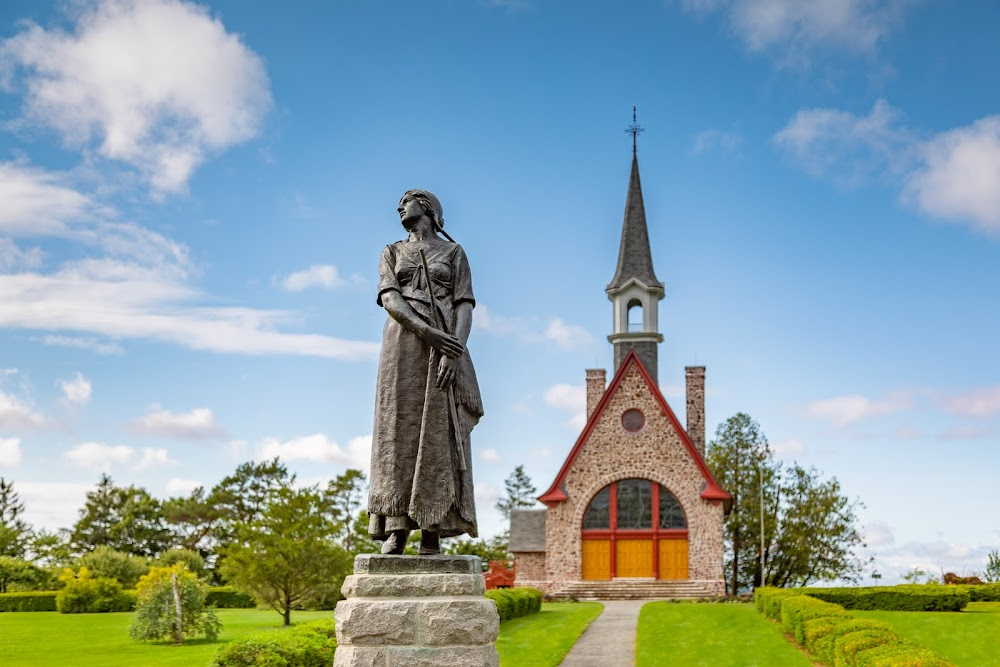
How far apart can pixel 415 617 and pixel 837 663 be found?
958 cm

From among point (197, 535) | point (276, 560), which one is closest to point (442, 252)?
point (276, 560)

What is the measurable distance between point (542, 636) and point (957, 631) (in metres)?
9.65

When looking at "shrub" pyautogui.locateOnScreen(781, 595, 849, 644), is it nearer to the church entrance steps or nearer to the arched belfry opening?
the church entrance steps

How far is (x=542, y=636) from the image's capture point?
20812mm

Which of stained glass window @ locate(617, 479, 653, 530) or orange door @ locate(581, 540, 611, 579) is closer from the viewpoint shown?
orange door @ locate(581, 540, 611, 579)

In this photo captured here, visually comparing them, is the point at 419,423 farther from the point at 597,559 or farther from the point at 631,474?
the point at 631,474

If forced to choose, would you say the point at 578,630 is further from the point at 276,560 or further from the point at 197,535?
the point at 197,535

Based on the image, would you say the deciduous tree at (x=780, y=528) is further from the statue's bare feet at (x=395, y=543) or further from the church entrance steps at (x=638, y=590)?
the statue's bare feet at (x=395, y=543)

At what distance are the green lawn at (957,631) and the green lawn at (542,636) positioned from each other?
23.9ft

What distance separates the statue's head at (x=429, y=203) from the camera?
862 centimetres

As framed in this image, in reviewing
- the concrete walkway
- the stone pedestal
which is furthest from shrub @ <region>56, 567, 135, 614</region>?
the stone pedestal

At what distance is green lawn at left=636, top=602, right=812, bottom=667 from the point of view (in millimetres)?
17422

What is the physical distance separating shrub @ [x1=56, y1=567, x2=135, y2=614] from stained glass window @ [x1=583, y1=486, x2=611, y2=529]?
58.5ft

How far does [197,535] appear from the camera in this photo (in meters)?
58.2
